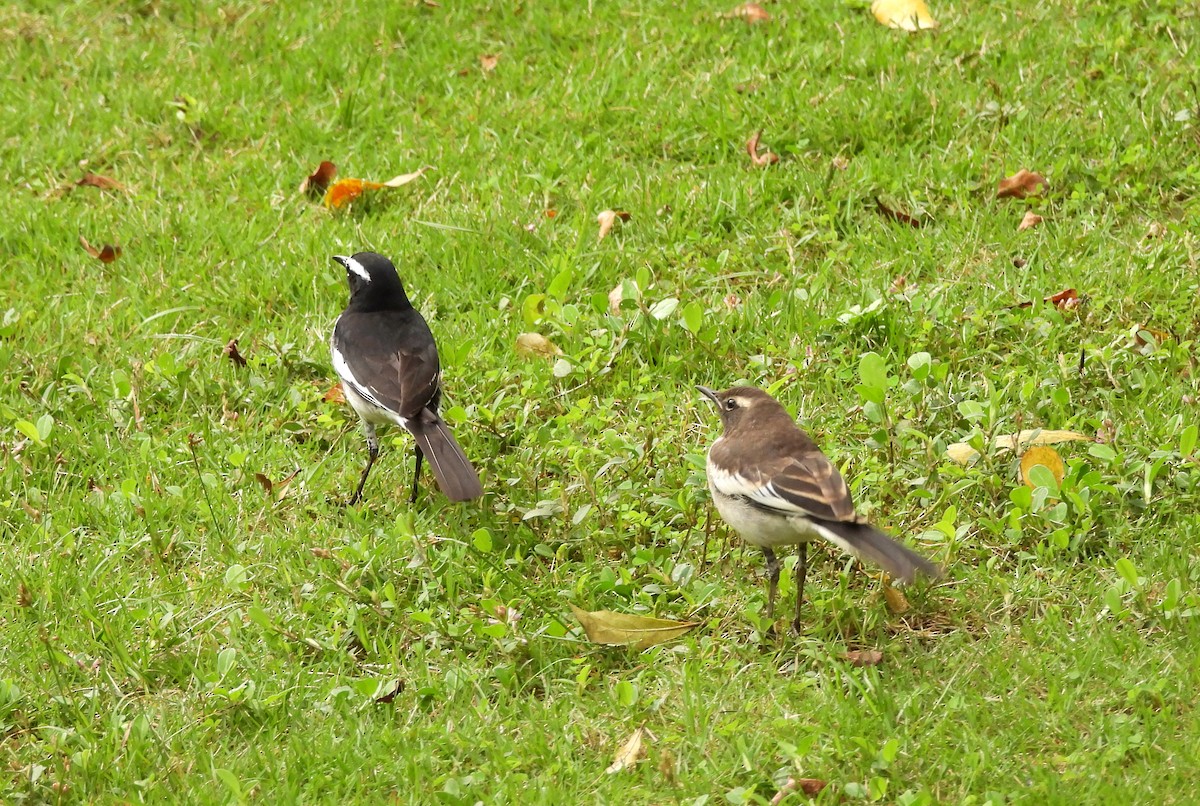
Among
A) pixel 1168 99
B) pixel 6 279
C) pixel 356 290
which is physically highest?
pixel 1168 99

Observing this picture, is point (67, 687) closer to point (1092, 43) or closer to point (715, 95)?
point (715, 95)

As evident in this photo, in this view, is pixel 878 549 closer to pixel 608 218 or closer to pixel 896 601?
pixel 896 601

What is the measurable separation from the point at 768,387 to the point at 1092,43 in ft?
12.7

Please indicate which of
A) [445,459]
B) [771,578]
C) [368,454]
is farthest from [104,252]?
[771,578]

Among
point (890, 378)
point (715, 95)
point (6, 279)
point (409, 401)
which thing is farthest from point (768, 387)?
point (6, 279)

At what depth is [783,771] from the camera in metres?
4.44

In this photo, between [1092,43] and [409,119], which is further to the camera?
[409,119]

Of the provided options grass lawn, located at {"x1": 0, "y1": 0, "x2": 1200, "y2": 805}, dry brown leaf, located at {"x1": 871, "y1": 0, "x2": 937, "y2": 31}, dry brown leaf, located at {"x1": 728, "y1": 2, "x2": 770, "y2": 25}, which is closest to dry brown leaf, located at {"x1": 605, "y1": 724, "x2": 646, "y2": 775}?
grass lawn, located at {"x1": 0, "y1": 0, "x2": 1200, "y2": 805}

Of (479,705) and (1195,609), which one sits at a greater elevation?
(1195,609)

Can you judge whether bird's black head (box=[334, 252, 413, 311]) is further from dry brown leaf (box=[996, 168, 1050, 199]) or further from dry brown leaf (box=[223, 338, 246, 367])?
dry brown leaf (box=[996, 168, 1050, 199])

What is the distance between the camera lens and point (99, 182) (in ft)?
29.2

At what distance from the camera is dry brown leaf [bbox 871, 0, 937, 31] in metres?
9.09

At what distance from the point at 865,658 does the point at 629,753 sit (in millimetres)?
996

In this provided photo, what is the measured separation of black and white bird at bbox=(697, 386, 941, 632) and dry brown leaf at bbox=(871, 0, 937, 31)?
4.50 metres
